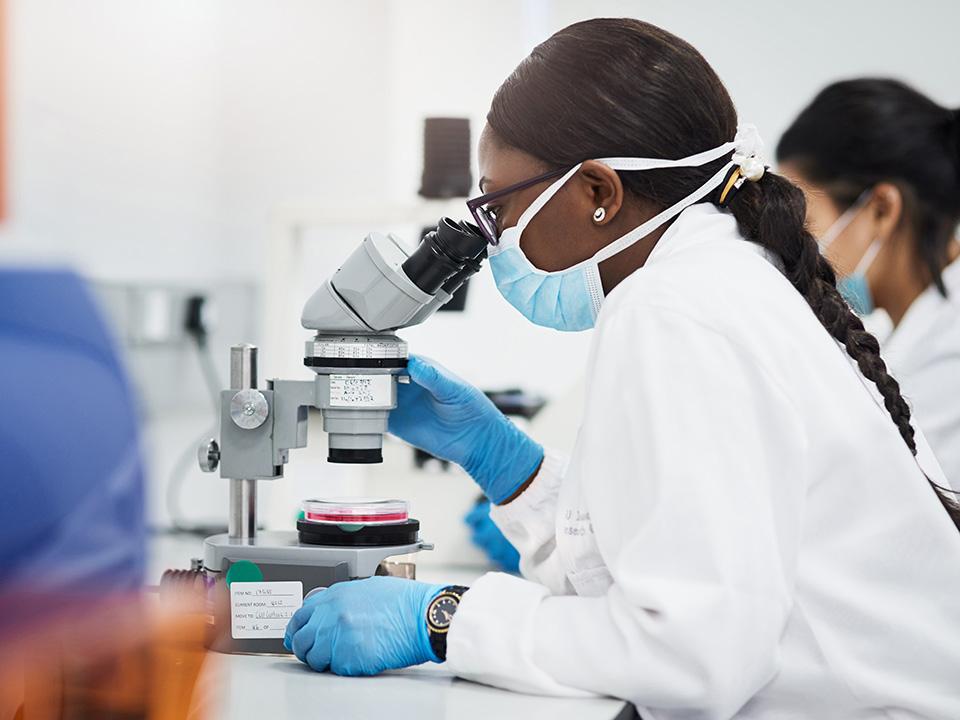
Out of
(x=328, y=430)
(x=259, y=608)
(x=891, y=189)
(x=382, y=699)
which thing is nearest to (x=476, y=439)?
(x=328, y=430)

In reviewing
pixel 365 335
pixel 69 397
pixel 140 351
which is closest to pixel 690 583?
pixel 365 335

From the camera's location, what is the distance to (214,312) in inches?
120

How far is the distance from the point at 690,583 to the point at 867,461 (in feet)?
0.68

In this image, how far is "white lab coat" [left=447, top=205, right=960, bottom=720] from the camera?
84 cm

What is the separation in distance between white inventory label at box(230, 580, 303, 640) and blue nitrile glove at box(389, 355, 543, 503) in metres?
0.31

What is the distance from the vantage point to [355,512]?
1.12 meters

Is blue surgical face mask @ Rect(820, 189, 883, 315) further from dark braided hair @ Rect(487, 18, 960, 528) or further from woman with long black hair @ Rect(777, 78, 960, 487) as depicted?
dark braided hair @ Rect(487, 18, 960, 528)

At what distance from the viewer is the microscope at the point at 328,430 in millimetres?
1104

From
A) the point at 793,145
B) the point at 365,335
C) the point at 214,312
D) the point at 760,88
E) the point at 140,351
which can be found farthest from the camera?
the point at 760,88

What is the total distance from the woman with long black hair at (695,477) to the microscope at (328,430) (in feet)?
0.26

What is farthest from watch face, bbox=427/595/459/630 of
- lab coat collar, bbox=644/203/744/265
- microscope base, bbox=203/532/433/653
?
lab coat collar, bbox=644/203/744/265

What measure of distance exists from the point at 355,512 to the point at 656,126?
50 centimetres

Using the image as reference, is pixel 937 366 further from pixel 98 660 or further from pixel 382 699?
pixel 98 660

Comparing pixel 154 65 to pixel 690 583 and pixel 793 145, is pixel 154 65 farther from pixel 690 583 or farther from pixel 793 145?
pixel 690 583
